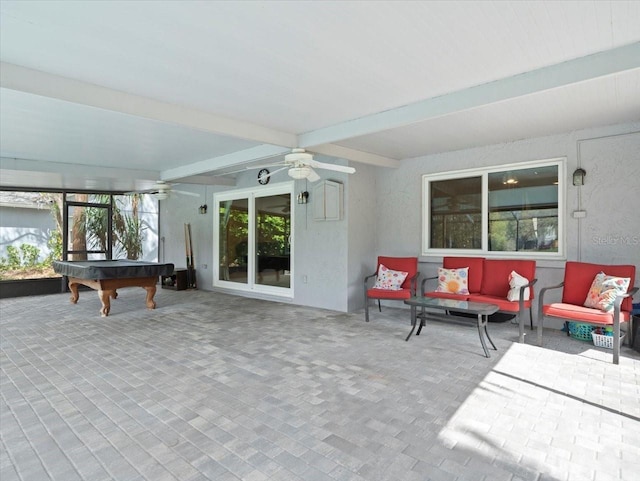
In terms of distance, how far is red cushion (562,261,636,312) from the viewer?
4073mm

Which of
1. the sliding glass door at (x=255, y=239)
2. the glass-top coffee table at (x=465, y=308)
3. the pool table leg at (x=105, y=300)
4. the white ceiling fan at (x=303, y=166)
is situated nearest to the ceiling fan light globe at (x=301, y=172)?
the white ceiling fan at (x=303, y=166)

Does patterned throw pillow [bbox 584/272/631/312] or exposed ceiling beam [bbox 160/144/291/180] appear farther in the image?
exposed ceiling beam [bbox 160/144/291/180]

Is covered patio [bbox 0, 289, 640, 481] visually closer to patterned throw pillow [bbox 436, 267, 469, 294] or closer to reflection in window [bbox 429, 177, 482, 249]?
patterned throw pillow [bbox 436, 267, 469, 294]

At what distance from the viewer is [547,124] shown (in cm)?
438

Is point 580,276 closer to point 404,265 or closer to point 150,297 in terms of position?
point 404,265

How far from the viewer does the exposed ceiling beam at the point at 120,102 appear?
2.93m

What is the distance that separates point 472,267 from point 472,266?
0.05ft

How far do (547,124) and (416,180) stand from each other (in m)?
2.11

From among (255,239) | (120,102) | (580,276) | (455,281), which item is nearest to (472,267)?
(455,281)

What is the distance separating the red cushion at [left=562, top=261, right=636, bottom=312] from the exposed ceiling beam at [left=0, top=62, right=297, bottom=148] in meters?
3.87

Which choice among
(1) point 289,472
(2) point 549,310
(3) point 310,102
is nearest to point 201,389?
(1) point 289,472

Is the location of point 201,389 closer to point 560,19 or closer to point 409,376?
point 409,376

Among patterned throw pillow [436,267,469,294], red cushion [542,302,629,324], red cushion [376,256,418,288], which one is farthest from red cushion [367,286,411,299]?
red cushion [542,302,629,324]

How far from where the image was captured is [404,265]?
5715mm
